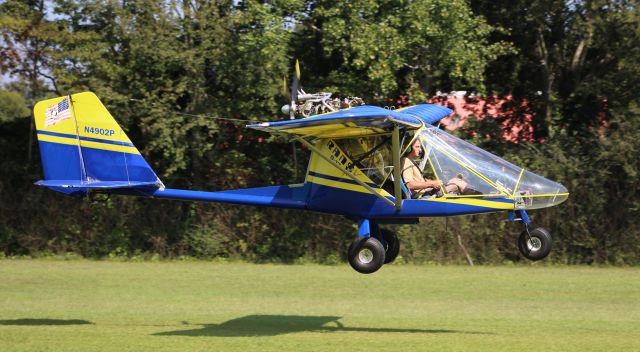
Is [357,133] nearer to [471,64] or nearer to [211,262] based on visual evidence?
[471,64]

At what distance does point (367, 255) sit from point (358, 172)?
129 centimetres

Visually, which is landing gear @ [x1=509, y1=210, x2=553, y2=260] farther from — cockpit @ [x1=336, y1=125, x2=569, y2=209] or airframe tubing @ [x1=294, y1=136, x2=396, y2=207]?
airframe tubing @ [x1=294, y1=136, x2=396, y2=207]

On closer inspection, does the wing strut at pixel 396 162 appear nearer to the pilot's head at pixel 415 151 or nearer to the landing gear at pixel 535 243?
the pilot's head at pixel 415 151

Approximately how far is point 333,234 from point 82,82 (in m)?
8.35

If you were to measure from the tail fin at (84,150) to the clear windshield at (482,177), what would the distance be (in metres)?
4.81

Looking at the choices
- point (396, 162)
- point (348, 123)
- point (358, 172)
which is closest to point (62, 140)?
point (358, 172)

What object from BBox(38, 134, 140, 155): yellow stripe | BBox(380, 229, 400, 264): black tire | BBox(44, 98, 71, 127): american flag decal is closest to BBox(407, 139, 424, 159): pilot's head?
BBox(380, 229, 400, 264): black tire

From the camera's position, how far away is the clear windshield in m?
13.7

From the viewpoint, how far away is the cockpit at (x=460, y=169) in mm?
13672

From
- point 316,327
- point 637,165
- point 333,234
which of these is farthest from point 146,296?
point 637,165

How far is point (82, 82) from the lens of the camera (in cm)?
2584

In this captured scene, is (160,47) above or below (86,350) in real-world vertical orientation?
above

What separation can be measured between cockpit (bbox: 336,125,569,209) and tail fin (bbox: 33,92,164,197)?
3.70m

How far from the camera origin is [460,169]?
13930 mm
